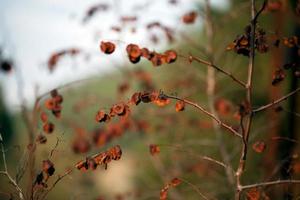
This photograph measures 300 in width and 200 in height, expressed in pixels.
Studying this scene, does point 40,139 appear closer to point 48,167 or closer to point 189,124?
point 48,167

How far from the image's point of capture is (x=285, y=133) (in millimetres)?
8984

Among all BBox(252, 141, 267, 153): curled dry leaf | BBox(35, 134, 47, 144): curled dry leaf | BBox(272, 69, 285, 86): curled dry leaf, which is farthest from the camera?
BBox(35, 134, 47, 144): curled dry leaf

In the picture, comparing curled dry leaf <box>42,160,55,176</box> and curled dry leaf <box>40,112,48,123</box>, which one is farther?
curled dry leaf <box>40,112,48,123</box>

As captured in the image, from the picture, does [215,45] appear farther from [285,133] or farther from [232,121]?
[285,133]

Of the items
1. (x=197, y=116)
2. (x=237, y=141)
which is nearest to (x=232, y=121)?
(x=237, y=141)

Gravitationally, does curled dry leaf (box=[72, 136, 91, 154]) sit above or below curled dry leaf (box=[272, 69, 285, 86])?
below

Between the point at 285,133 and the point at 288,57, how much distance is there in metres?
2.49

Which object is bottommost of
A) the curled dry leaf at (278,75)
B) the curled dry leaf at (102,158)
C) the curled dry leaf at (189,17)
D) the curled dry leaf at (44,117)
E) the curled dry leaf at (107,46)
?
the curled dry leaf at (102,158)

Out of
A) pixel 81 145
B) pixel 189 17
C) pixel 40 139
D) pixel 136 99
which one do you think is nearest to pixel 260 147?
pixel 136 99

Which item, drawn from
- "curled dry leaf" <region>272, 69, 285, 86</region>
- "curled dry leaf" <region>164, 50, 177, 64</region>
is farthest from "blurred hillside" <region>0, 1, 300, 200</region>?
"curled dry leaf" <region>272, 69, 285, 86</region>

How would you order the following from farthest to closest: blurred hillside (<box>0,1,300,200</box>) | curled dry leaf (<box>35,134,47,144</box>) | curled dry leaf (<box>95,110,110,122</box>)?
blurred hillside (<box>0,1,300,200</box>) → curled dry leaf (<box>35,134,47,144</box>) → curled dry leaf (<box>95,110,110,122</box>)

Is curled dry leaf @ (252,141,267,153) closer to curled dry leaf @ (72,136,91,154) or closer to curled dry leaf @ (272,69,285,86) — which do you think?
curled dry leaf @ (272,69,285,86)

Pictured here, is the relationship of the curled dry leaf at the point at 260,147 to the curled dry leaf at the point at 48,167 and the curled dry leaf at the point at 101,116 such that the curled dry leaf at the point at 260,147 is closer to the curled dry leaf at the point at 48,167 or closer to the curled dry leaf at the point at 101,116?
the curled dry leaf at the point at 101,116

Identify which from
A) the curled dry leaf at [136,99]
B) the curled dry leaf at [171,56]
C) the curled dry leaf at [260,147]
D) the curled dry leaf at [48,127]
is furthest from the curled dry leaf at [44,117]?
the curled dry leaf at [260,147]
